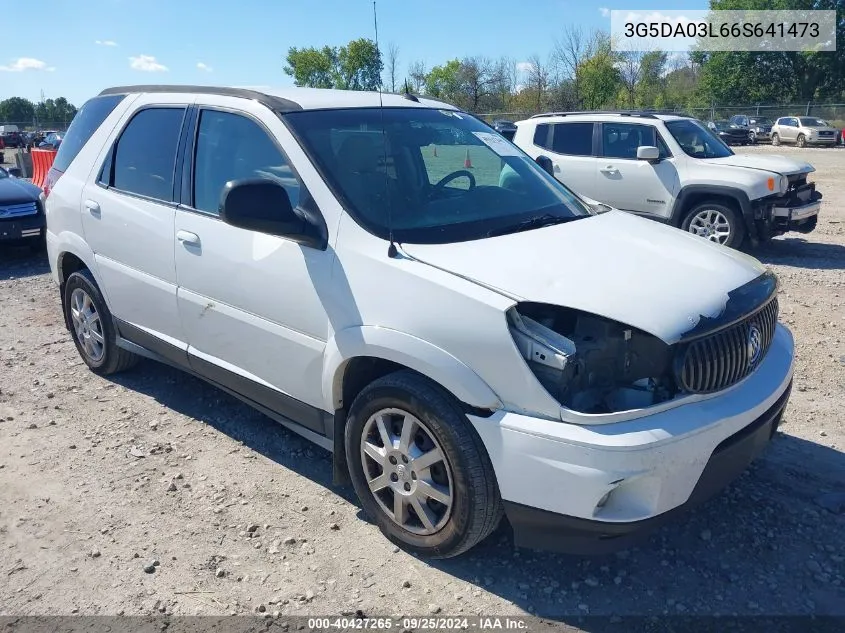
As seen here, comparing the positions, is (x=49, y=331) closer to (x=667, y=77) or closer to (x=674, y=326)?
(x=674, y=326)

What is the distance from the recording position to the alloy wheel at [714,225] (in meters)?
9.21

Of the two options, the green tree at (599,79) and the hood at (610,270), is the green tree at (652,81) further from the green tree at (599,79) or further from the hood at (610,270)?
the hood at (610,270)

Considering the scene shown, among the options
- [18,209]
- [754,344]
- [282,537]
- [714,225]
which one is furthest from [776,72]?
[282,537]

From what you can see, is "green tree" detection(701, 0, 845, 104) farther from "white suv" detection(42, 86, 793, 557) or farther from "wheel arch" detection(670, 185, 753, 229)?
"white suv" detection(42, 86, 793, 557)

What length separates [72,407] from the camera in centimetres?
489

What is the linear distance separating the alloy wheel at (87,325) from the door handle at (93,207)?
667 millimetres

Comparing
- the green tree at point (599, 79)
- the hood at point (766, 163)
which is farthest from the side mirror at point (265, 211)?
the green tree at point (599, 79)

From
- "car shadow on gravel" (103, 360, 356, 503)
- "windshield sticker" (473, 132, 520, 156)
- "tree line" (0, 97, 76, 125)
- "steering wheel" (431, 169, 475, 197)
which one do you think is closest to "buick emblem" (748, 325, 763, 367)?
"steering wheel" (431, 169, 475, 197)

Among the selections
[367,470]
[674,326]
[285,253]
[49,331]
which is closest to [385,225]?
[285,253]

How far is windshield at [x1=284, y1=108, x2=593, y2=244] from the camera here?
3.29 m

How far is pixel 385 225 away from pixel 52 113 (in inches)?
3176

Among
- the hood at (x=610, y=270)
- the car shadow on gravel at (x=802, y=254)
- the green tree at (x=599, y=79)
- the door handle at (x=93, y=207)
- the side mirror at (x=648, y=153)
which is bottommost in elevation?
the car shadow on gravel at (x=802, y=254)

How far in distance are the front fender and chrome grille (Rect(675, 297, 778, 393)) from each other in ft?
2.35

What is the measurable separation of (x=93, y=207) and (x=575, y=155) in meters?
7.25
